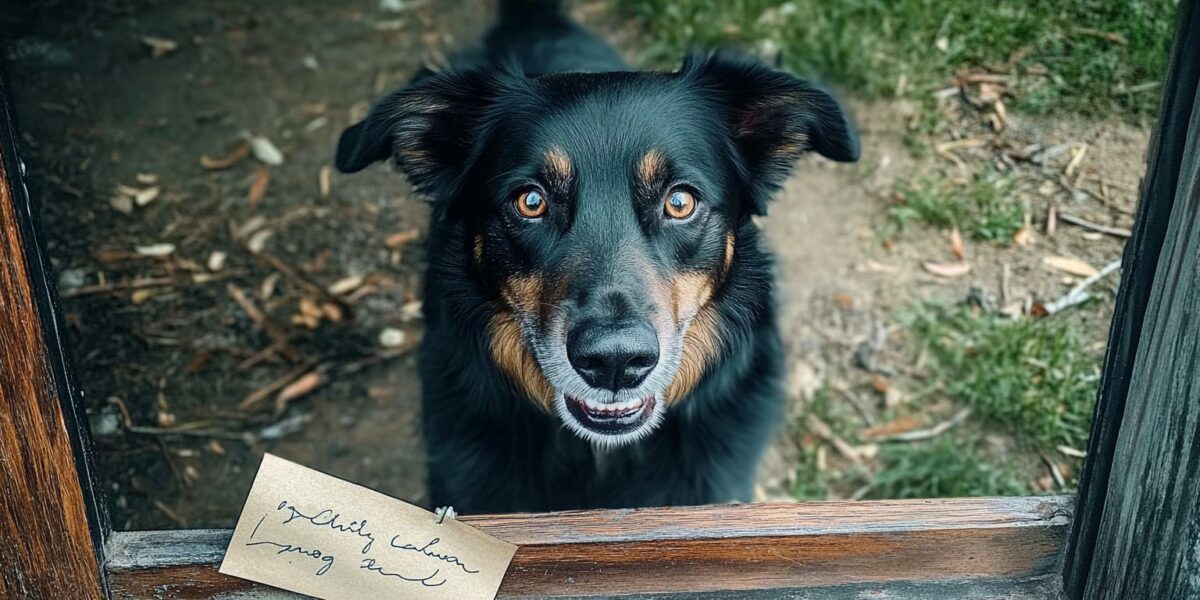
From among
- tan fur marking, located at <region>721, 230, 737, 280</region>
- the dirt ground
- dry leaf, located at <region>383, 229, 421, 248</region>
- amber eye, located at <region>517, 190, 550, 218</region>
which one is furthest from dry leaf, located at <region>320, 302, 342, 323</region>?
tan fur marking, located at <region>721, 230, 737, 280</region>

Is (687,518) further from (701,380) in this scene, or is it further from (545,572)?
(701,380)

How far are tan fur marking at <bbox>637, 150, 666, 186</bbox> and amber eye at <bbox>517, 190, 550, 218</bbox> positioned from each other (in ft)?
0.76

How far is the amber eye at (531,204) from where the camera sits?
2.45m

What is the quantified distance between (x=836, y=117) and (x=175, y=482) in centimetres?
249

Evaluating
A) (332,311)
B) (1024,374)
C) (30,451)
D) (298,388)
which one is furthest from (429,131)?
(1024,374)

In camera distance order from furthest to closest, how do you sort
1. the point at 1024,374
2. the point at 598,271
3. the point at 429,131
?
1. the point at 1024,374
2. the point at 429,131
3. the point at 598,271

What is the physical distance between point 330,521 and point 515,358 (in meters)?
0.77

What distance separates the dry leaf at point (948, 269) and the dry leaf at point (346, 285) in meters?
2.33

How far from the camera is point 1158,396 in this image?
1.76 metres

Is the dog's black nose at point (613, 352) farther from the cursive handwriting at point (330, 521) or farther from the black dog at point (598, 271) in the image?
the cursive handwriting at point (330, 521)

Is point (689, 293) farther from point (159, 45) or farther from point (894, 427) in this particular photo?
point (159, 45)

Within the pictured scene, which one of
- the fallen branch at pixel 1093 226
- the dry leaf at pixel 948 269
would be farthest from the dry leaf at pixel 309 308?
the fallen branch at pixel 1093 226

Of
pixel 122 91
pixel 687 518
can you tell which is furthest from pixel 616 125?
pixel 122 91

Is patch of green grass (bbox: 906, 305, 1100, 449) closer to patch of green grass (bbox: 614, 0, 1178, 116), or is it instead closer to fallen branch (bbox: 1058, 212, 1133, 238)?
fallen branch (bbox: 1058, 212, 1133, 238)
